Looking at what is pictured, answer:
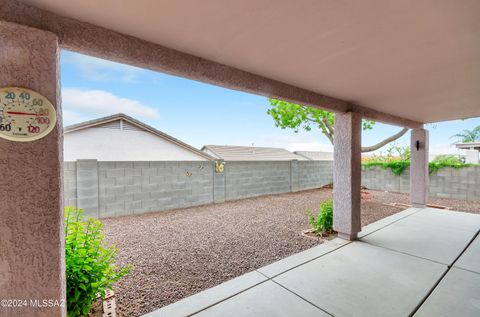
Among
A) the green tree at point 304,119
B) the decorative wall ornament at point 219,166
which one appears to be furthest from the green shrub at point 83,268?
the green tree at point 304,119

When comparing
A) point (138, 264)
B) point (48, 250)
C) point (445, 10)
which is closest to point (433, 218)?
point (445, 10)

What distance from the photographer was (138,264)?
10.2ft

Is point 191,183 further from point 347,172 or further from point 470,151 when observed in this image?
point 470,151

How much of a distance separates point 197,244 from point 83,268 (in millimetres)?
2227

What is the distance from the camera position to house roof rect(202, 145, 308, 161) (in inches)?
471

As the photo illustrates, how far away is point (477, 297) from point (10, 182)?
4257 millimetres

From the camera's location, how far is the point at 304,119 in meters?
9.85

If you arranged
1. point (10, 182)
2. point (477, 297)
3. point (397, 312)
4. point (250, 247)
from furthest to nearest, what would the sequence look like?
point (250, 247) < point (477, 297) < point (397, 312) < point (10, 182)

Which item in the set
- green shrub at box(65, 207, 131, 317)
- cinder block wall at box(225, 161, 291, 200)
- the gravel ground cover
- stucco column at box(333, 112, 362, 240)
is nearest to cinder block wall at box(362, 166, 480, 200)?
the gravel ground cover

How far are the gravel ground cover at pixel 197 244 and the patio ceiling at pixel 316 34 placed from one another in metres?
2.61

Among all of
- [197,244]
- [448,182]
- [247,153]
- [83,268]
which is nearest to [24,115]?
[83,268]

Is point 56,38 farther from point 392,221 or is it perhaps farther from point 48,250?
point 392,221

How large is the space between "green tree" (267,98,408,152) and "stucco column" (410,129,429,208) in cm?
352

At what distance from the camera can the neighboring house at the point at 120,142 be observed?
26.7ft
